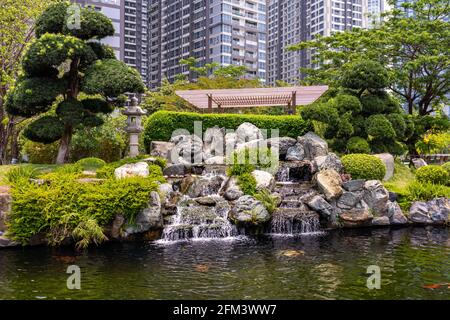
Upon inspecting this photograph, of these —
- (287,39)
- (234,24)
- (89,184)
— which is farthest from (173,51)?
(89,184)

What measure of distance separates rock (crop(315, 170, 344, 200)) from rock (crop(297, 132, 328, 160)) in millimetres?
4042

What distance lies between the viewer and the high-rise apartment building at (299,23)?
112 metres

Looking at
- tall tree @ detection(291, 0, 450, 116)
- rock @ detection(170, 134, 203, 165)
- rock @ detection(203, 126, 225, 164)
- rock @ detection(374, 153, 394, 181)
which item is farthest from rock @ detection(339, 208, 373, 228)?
tall tree @ detection(291, 0, 450, 116)

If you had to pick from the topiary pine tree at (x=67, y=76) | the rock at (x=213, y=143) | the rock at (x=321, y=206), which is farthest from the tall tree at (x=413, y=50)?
the topiary pine tree at (x=67, y=76)

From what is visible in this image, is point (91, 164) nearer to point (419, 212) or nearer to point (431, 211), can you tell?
point (419, 212)

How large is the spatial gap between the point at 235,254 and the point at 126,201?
13.4 feet

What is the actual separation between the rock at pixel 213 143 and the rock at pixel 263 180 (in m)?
5.32

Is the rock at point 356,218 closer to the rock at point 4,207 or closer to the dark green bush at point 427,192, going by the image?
the dark green bush at point 427,192

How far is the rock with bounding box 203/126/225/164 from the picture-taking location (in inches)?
864

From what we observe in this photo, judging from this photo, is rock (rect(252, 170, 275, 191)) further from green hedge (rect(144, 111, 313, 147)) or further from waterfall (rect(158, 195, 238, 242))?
green hedge (rect(144, 111, 313, 147))

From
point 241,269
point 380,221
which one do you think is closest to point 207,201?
point 241,269

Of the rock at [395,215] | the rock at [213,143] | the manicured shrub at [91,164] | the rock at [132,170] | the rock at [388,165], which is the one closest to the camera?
the rock at [132,170]

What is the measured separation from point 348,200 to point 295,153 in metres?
5.62

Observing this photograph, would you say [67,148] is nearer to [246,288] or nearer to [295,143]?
[295,143]
